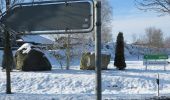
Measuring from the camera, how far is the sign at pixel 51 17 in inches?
120

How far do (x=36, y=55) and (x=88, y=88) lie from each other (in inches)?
301

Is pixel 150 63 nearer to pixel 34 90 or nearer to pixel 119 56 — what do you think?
pixel 119 56

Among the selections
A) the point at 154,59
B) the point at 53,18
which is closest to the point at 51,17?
the point at 53,18

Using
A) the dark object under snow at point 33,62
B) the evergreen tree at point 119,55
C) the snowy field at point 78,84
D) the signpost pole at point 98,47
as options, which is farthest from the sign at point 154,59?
the signpost pole at point 98,47

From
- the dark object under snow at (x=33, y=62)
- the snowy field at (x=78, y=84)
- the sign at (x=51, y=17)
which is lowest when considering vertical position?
the snowy field at (x=78, y=84)

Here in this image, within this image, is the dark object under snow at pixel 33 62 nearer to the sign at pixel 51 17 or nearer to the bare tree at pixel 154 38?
the sign at pixel 51 17

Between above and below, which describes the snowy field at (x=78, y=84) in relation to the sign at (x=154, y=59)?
below

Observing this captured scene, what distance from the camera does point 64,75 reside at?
85.4ft

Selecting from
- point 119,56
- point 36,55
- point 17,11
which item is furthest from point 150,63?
point 17,11

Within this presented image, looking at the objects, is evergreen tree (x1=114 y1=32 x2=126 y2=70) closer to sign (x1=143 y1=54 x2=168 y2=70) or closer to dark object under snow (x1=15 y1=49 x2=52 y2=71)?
sign (x1=143 y1=54 x2=168 y2=70)

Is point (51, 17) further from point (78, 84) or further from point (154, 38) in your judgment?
point (154, 38)

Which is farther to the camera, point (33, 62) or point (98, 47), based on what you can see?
point (33, 62)

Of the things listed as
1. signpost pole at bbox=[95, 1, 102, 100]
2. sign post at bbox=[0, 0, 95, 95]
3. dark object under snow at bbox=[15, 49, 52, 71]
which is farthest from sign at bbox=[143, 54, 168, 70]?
signpost pole at bbox=[95, 1, 102, 100]

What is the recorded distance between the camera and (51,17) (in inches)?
124
